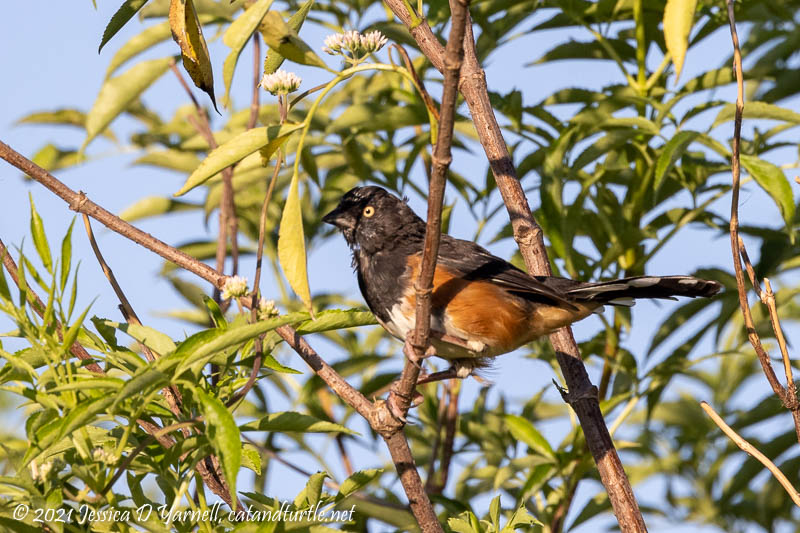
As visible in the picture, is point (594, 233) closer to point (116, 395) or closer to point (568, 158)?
point (568, 158)

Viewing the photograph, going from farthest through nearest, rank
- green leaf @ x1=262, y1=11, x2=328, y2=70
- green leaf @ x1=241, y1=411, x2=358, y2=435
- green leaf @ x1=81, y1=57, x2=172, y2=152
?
green leaf @ x1=81, y1=57, x2=172, y2=152 → green leaf @ x1=241, y1=411, x2=358, y2=435 → green leaf @ x1=262, y1=11, x2=328, y2=70

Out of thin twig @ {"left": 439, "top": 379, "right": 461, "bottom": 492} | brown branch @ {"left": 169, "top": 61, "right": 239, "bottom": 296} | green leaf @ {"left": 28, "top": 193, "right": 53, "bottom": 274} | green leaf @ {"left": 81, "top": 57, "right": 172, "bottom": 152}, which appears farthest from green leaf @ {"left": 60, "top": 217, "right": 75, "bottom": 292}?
thin twig @ {"left": 439, "top": 379, "right": 461, "bottom": 492}

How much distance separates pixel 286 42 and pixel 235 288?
2.41 ft

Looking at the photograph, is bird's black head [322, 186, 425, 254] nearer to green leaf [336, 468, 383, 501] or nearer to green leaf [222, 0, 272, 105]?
green leaf [336, 468, 383, 501]

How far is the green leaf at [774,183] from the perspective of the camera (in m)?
3.28

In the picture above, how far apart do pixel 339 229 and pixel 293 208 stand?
2.33 m

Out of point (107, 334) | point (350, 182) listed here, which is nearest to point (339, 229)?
point (350, 182)

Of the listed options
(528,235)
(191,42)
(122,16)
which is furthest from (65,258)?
(528,235)

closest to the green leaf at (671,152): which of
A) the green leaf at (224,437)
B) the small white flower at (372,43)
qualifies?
the small white flower at (372,43)

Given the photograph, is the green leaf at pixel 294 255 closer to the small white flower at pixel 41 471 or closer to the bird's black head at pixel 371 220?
the small white flower at pixel 41 471

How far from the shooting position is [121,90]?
408 centimetres

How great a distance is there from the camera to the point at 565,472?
12.7ft

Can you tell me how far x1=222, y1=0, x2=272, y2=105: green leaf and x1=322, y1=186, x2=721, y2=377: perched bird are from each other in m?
1.98

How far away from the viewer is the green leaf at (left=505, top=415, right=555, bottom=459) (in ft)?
12.1
